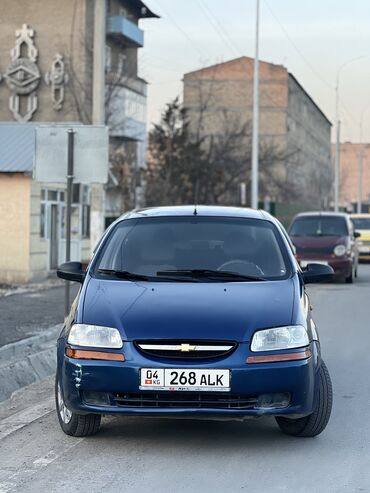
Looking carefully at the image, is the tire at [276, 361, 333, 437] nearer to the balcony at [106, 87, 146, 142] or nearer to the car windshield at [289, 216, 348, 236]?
the car windshield at [289, 216, 348, 236]

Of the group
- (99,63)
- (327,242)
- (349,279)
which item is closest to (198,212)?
(99,63)

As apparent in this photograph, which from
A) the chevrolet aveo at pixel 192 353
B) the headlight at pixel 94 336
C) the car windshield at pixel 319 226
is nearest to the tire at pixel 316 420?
the chevrolet aveo at pixel 192 353

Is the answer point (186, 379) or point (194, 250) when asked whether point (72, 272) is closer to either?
point (194, 250)

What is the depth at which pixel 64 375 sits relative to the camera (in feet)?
22.7

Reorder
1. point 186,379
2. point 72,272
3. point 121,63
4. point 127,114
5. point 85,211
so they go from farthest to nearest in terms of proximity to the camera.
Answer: point 121,63 → point 127,114 → point 85,211 → point 72,272 → point 186,379

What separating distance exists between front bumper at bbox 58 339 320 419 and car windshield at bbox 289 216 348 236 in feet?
66.7

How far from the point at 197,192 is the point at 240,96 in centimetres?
3936

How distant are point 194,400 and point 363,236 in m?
31.7

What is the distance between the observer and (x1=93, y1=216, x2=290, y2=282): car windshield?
783 cm

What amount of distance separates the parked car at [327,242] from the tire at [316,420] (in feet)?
58.7

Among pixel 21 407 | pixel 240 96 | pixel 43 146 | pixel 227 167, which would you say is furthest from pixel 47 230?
pixel 240 96

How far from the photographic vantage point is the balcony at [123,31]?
59219 millimetres

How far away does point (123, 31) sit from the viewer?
2336 inches

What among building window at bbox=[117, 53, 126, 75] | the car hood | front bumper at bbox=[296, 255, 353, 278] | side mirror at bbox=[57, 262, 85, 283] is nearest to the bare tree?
building window at bbox=[117, 53, 126, 75]
